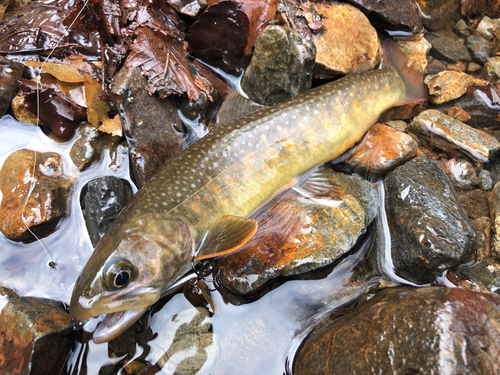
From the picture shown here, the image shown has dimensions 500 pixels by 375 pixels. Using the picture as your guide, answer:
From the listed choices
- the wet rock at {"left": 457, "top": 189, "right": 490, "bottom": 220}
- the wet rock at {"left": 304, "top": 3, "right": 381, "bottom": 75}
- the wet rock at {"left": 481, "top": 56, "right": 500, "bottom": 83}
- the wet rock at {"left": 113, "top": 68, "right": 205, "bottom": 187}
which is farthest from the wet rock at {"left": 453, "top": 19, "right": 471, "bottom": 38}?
the wet rock at {"left": 113, "top": 68, "right": 205, "bottom": 187}

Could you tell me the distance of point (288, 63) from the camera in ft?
13.7

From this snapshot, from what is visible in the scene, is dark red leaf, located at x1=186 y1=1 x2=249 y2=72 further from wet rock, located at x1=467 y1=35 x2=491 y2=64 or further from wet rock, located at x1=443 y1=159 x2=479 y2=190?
wet rock, located at x1=467 y1=35 x2=491 y2=64

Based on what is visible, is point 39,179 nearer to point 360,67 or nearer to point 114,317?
point 114,317

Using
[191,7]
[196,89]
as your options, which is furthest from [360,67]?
[191,7]

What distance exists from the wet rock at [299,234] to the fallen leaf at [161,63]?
6.07ft

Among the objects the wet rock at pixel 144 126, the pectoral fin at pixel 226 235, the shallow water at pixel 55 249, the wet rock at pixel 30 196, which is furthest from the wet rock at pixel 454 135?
the wet rock at pixel 30 196

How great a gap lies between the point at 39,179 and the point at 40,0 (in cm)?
311

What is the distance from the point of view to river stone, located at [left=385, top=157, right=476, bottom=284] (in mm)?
3230

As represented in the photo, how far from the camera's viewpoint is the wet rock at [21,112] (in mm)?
4090

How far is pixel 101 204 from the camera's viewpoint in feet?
11.6

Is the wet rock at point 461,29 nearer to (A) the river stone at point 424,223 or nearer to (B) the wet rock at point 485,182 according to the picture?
(B) the wet rock at point 485,182

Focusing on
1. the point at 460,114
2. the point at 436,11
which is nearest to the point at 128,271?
the point at 460,114

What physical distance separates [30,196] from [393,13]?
556 centimetres

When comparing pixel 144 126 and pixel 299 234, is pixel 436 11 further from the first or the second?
pixel 144 126
